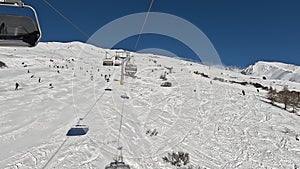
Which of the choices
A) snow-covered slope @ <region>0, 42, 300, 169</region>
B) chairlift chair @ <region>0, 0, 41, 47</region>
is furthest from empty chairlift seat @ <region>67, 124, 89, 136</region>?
chairlift chair @ <region>0, 0, 41, 47</region>

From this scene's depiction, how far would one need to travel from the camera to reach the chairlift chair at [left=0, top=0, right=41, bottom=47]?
1916 mm

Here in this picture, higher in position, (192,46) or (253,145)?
(192,46)

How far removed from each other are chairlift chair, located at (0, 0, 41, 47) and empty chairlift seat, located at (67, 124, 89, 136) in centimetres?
451

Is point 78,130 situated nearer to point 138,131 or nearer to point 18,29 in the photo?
point 138,131

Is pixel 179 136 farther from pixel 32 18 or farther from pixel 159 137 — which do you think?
pixel 32 18

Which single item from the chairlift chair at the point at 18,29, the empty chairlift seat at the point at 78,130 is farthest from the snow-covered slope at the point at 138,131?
the chairlift chair at the point at 18,29

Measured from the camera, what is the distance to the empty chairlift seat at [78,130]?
6.14m

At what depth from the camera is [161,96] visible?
42.3 feet

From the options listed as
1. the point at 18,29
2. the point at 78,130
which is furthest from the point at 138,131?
the point at 18,29

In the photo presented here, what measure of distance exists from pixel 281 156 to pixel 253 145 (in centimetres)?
82

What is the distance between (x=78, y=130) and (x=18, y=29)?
4.94m

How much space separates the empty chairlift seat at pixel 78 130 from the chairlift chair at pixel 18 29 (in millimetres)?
4505

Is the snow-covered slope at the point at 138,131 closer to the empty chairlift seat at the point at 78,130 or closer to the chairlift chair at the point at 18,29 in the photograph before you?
the empty chairlift seat at the point at 78,130

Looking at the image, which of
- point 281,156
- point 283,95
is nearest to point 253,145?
point 281,156
